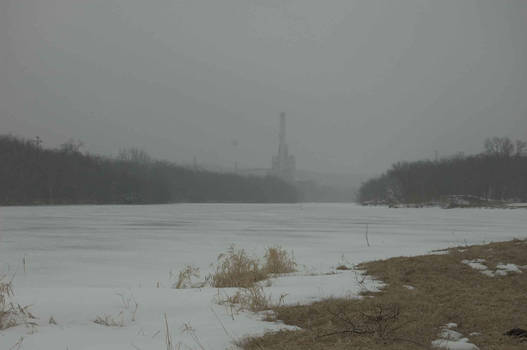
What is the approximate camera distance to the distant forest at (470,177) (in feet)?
294

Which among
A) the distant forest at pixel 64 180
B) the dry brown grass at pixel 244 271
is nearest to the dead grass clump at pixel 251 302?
the dry brown grass at pixel 244 271

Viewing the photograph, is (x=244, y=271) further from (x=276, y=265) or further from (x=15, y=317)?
(x=15, y=317)

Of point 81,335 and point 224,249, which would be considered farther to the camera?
point 224,249

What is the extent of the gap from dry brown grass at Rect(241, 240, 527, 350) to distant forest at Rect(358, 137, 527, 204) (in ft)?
294

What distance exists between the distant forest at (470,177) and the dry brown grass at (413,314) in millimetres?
89657

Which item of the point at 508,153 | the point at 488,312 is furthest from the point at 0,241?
the point at 508,153

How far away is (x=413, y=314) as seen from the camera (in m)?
4.29

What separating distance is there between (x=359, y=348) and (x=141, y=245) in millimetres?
12099

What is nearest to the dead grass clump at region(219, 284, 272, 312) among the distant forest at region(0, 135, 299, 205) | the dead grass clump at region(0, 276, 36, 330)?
the dead grass clump at region(0, 276, 36, 330)

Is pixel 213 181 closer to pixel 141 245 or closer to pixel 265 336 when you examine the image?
pixel 141 245

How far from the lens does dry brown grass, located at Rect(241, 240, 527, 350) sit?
3578mm

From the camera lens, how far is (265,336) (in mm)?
3783

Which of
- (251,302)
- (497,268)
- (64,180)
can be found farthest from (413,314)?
(64,180)

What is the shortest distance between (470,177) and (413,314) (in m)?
96.8
